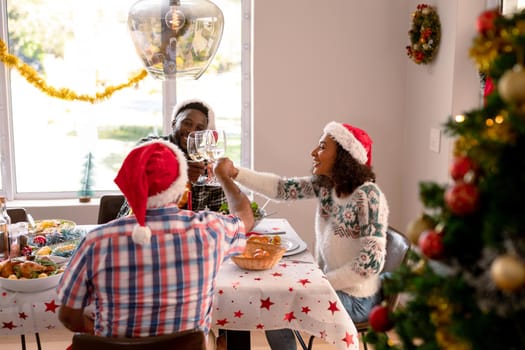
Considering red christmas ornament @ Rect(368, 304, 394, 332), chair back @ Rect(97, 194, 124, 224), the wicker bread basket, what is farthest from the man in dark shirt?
red christmas ornament @ Rect(368, 304, 394, 332)

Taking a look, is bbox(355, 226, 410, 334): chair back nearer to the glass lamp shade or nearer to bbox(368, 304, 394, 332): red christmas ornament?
the glass lamp shade

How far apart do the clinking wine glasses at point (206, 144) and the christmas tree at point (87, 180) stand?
59.6 inches

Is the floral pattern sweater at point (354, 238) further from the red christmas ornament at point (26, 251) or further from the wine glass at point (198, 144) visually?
the red christmas ornament at point (26, 251)

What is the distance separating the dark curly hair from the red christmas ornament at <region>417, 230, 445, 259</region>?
4.58 feet

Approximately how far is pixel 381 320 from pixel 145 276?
0.66 meters

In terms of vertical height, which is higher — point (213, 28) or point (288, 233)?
point (213, 28)

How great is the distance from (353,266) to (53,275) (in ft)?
3.33

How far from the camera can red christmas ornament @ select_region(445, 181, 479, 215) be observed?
2.42 ft

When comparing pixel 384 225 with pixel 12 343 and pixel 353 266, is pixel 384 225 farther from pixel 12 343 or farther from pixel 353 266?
pixel 12 343

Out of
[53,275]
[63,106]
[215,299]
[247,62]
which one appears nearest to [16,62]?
[63,106]

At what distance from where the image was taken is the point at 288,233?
2.33m

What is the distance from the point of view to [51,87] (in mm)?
3385

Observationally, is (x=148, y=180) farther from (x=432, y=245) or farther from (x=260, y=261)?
(x=432, y=245)

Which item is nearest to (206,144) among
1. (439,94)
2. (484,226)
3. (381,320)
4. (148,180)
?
(148,180)
